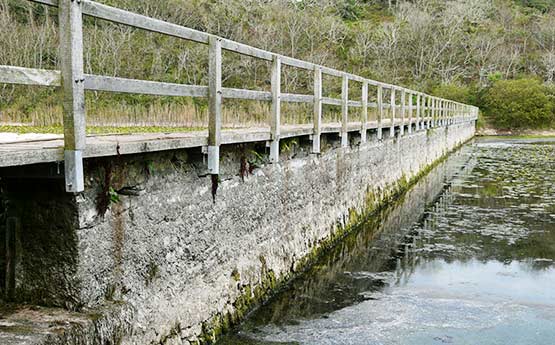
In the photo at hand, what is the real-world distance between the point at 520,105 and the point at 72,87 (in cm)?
5691

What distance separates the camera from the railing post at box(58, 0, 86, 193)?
3.84 meters

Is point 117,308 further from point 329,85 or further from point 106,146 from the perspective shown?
point 329,85

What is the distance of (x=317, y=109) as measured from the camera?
902cm

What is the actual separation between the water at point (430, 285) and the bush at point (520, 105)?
141ft

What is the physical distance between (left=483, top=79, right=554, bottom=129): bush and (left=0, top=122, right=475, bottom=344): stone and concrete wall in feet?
167

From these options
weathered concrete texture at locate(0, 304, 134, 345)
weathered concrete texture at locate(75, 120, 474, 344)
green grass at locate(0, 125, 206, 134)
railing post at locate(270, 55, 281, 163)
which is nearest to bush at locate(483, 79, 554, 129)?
weathered concrete texture at locate(75, 120, 474, 344)

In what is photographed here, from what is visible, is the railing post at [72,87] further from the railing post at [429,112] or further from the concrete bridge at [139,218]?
the railing post at [429,112]

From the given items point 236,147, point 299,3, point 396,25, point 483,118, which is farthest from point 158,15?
point 299,3

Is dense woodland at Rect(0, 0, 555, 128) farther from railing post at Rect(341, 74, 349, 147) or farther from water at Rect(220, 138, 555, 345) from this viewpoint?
railing post at Rect(341, 74, 349, 147)

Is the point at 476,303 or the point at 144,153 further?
the point at 476,303

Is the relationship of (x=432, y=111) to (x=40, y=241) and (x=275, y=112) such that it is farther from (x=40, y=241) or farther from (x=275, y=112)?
(x=40, y=241)

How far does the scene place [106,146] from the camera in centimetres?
419

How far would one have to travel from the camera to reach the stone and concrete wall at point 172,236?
4234 millimetres

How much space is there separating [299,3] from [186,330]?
298 ft
